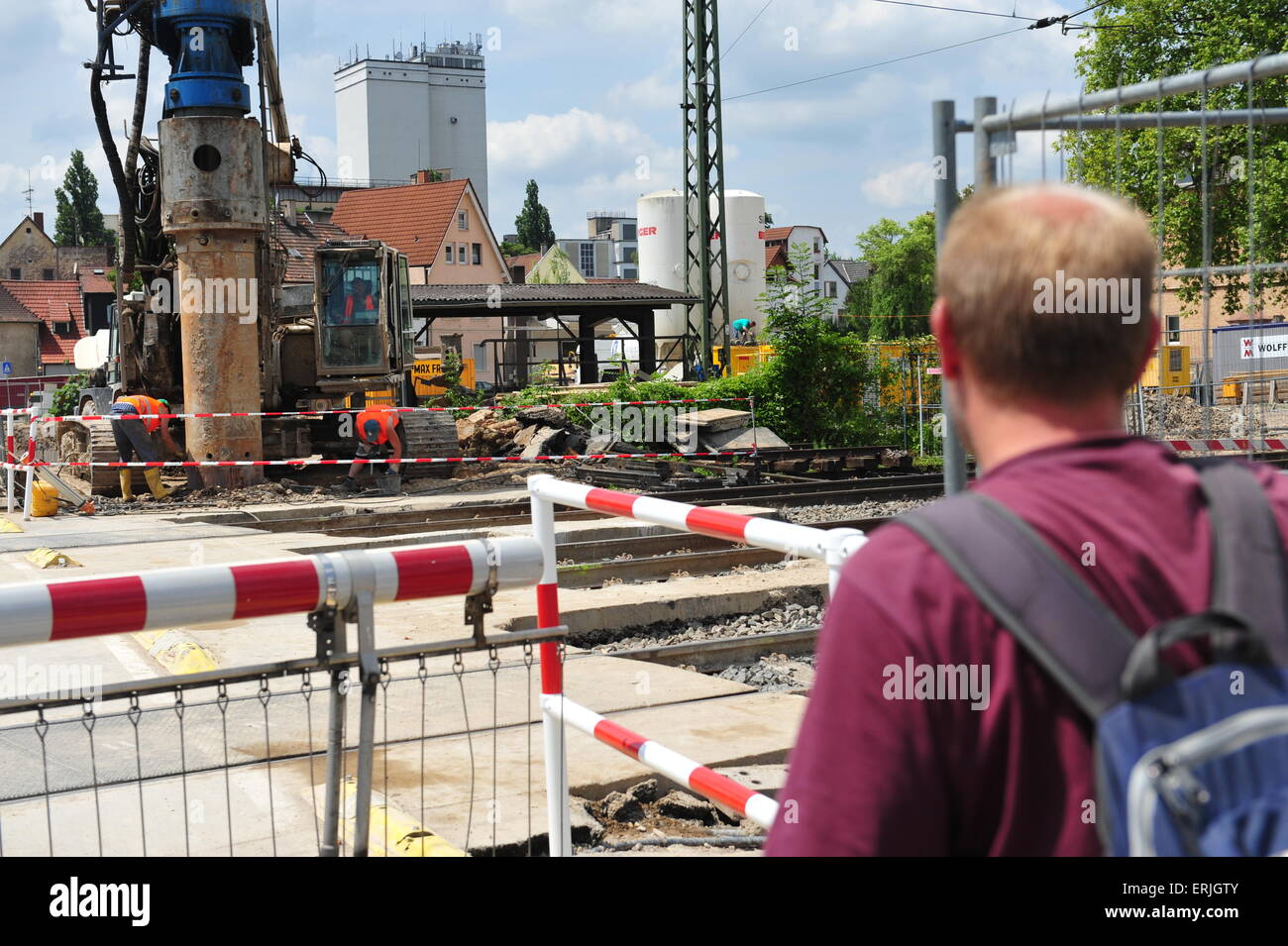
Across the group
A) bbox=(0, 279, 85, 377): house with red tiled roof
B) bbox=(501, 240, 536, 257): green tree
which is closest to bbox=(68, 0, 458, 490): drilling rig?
bbox=(0, 279, 85, 377): house with red tiled roof

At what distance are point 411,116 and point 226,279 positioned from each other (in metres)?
95.0

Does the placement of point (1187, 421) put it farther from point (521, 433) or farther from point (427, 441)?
point (521, 433)

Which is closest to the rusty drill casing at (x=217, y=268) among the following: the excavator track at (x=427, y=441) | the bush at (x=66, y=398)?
the excavator track at (x=427, y=441)

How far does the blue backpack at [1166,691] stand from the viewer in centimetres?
139

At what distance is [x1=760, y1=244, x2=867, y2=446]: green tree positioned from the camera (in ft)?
82.0

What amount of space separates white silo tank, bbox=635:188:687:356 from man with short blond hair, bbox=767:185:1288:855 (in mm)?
54731

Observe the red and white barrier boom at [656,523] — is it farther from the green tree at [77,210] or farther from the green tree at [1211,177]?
the green tree at [77,210]

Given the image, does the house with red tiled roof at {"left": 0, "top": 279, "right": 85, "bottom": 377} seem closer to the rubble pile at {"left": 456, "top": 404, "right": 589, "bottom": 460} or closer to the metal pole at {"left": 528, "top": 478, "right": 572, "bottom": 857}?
the rubble pile at {"left": 456, "top": 404, "right": 589, "bottom": 460}

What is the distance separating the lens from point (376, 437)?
20391mm

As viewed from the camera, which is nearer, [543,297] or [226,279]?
[226,279]

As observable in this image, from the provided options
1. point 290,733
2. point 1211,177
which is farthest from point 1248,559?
point 290,733

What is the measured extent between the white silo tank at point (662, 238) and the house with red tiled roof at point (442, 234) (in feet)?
36.9
